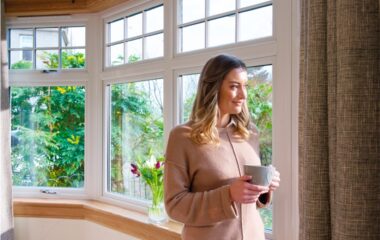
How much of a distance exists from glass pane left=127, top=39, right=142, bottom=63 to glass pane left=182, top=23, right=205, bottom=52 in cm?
45

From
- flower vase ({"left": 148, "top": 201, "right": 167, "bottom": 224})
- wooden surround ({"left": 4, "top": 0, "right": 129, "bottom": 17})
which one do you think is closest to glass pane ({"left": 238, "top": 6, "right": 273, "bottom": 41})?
flower vase ({"left": 148, "top": 201, "right": 167, "bottom": 224})

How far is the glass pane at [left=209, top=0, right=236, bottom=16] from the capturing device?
201cm

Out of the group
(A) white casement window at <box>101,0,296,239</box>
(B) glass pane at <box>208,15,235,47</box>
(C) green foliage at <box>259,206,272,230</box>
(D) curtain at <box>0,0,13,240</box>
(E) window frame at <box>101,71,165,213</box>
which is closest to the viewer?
(A) white casement window at <box>101,0,296,239</box>

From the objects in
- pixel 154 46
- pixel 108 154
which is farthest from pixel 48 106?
pixel 154 46

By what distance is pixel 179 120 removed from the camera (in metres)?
2.34

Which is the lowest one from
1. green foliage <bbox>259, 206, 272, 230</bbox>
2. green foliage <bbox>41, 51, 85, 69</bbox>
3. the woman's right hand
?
green foliage <bbox>259, 206, 272, 230</bbox>

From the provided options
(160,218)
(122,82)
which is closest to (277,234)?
(160,218)

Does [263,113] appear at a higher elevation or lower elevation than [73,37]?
lower

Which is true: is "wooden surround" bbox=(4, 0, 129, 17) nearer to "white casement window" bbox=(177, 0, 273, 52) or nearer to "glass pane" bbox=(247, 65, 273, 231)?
"white casement window" bbox=(177, 0, 273, 52)

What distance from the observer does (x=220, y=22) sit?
2.08m

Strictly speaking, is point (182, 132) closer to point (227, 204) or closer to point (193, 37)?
point (227, 204)

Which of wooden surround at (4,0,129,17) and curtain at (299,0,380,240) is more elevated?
wooden surround at (4,0,129,17)

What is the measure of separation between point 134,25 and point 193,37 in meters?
0.64

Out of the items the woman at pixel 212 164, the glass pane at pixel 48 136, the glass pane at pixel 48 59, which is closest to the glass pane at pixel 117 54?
the glass pane at pixel 48 136
